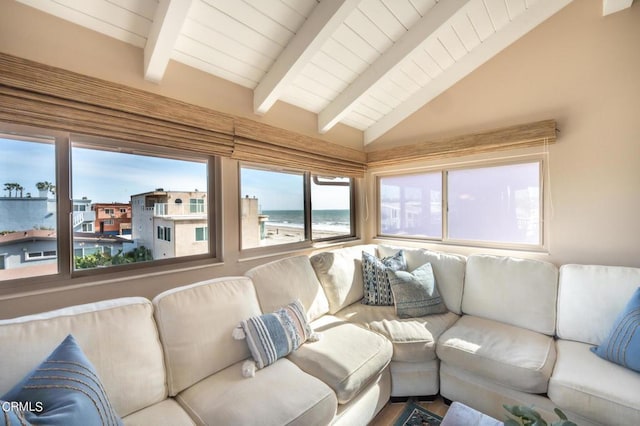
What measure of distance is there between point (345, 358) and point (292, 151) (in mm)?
1789

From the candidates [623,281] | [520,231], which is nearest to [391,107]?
[520,231]

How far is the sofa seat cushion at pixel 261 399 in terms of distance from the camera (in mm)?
1115

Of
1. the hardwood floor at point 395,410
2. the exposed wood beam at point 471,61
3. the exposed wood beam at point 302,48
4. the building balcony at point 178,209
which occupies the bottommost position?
the hardwood floor at point 395,410

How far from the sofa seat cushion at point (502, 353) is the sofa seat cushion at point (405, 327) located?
8 centimetres

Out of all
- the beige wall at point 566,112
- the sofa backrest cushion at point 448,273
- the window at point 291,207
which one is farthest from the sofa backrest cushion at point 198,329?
the sofa backrest cushion at point 448,273

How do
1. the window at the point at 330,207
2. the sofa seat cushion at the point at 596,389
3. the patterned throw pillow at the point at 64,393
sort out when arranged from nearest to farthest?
the patterned throw pillow at the point at 64,393 < the sofa seat cushion at the point at 596,389 < the window at the point at 330,207

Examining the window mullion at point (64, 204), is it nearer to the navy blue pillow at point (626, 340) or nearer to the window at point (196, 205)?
the window at point (196, 205)

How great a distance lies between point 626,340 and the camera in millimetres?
1439

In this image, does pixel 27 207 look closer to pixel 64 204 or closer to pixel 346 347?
pixel 64 204

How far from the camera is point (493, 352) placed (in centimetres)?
163

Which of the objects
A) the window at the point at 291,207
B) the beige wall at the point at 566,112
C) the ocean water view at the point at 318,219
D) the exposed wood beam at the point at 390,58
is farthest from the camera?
the ocean water view at the point at 318,219

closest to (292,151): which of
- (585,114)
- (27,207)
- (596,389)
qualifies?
(27,207)

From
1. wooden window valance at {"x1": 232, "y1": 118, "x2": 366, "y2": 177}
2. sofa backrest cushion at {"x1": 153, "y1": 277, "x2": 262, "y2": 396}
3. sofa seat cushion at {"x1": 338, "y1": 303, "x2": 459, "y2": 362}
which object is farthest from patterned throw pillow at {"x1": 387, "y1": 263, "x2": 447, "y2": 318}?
wooden window valance at {"x1": 232, "y1": 118, "x2": 366, "y2": 177}

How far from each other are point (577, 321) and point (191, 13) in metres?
3.16
